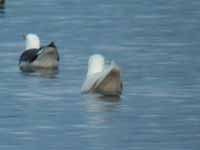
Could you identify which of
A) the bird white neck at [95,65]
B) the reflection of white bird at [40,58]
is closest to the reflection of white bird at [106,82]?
the bird white neck at [95,65]

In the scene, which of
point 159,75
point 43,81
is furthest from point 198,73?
point 43,81

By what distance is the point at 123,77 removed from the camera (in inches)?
1075

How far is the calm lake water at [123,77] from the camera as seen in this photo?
21906mm

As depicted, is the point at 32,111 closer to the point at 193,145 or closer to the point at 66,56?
the point at 193,145

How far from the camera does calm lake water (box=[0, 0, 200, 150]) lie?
21906 millimetres

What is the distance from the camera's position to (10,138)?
21.7 metres

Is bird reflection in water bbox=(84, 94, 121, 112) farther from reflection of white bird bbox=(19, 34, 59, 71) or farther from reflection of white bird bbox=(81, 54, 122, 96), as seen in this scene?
reflection of white bird bbox=(19, 34, 59, 71)

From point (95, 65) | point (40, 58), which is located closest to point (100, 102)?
point (95, 65)

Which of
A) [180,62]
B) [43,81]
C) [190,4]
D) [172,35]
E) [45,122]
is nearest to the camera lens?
[45,122]

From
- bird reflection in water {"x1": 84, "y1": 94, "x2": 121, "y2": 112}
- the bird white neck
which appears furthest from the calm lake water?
the bird white neck

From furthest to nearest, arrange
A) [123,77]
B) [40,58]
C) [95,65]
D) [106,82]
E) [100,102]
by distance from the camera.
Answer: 1. [40,58]
2. [123,77]
3. [95,65]
4. [106,82]
5. [100,102]

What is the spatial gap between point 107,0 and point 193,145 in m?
18.4

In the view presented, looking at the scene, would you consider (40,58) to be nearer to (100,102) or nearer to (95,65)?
(95,65)

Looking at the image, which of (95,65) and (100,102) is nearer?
(100,102)
